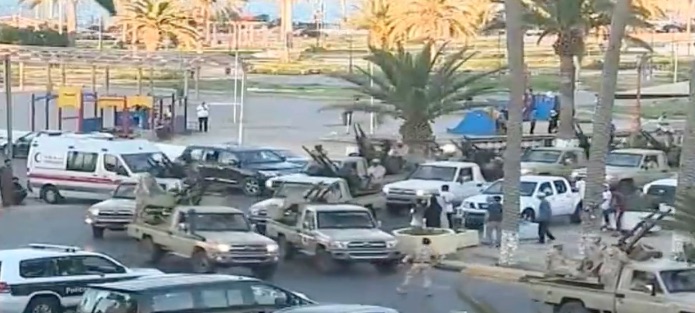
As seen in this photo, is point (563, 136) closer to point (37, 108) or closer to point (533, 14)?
point (533, 14)

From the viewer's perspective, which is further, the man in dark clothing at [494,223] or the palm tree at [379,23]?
the palm tree at [379,23]

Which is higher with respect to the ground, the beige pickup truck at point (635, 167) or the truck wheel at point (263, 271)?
the beige pickup truck at point (635, 167)

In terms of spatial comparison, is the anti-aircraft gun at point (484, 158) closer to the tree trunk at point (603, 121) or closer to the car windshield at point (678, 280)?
the tree trunk at point (603, 121)

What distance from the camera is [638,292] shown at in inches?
771

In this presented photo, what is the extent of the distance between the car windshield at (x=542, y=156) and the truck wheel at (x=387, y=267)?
14.0 metres

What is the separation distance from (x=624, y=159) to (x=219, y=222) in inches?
646

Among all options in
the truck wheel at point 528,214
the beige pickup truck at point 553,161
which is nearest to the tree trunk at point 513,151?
the truck wheel at point 528,214

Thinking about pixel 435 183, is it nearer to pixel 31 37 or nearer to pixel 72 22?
pixel 31 37

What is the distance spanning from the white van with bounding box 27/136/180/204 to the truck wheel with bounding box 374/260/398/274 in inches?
450

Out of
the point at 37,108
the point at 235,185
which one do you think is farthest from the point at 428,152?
the point at 37,108

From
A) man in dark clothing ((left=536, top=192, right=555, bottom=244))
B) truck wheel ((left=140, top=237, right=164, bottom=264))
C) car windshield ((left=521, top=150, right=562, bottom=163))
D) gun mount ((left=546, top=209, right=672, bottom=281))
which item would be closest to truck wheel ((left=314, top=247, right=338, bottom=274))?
truck wheel ((left=140, top=237, right=164, bottom=264))

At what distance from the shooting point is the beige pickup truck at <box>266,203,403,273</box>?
26859mm

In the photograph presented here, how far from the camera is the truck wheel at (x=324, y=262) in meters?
27.0

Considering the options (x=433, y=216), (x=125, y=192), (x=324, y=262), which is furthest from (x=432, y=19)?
(x=324, y=262)
